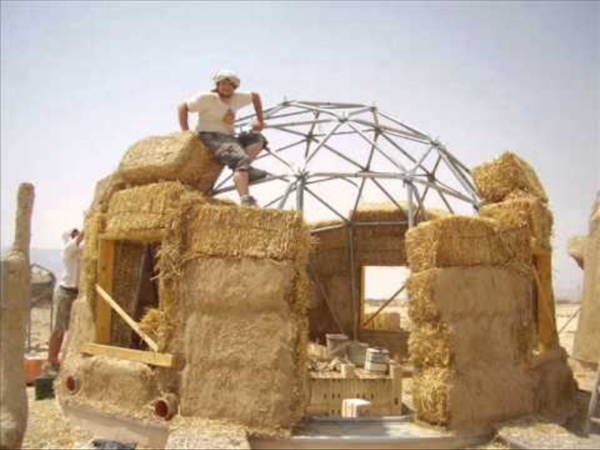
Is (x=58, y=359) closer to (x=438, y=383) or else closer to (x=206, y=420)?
(x=206, y=420)

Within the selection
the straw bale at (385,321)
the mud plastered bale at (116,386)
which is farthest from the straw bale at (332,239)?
the mud plastered bale at (116,386)

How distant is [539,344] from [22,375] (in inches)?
304

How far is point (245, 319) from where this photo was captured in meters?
7.52

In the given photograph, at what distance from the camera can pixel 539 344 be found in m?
10.1

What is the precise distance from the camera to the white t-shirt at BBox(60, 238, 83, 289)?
11.0m

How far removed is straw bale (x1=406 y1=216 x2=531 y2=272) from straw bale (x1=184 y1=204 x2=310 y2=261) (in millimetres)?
1592

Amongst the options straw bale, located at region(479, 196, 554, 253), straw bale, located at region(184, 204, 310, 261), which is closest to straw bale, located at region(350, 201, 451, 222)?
straw bale, located at region(479, 196, 554, 253)

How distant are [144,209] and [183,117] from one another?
1590 mm

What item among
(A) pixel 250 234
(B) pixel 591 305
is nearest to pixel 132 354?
(A) pixel 250 234

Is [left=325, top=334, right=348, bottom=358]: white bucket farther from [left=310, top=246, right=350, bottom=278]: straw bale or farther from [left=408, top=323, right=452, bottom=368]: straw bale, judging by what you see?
[left=408, top=323, right=452, bottom=368]: straw bale

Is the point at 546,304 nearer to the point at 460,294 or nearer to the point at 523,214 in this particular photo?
the point at 523,214

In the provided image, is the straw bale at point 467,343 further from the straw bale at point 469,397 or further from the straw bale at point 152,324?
the straw bale at point 152,324

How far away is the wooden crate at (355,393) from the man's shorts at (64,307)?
191 inches

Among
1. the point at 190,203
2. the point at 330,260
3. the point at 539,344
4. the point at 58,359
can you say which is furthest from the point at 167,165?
the point at 330,260
